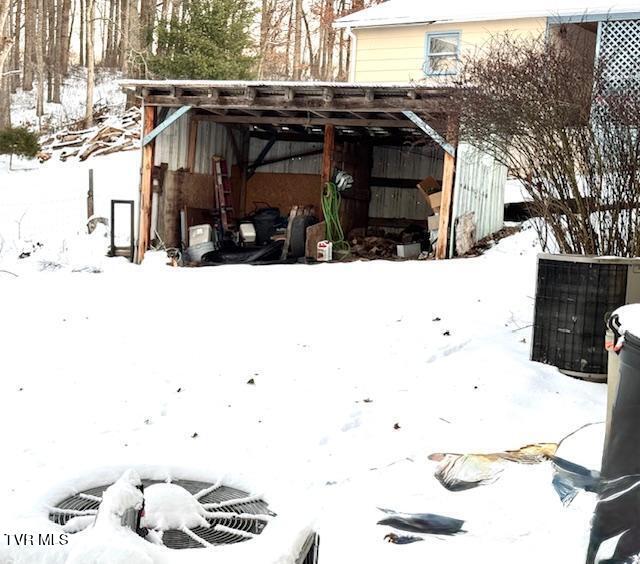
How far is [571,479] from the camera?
2.36 meters

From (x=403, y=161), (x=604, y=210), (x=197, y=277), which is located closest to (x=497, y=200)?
(x=403, y=161)

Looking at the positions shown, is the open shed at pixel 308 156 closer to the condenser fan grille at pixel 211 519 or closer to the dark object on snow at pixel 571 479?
the dark object on snow at pixel 571 479

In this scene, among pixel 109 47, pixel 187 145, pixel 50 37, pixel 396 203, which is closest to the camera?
pixel 187 145

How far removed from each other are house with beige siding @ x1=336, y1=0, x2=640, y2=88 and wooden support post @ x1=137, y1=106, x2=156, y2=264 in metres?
5.34

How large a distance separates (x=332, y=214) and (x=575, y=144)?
697 cm

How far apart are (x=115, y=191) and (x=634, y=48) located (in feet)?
40.1

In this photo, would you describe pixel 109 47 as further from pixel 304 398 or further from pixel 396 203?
pixel 304 398

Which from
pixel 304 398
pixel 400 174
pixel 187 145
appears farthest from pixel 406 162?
pixel 304 398

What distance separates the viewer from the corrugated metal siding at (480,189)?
10906 millimetres

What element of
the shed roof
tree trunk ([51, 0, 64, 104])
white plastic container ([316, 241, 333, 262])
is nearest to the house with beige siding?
the shed roof

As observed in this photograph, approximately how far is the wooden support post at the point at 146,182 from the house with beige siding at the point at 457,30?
534 cm

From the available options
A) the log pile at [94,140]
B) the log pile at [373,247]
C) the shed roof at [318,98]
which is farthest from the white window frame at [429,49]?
the log pile at [94,140]

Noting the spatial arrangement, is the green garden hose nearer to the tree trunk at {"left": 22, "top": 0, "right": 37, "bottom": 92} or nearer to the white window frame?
the white window frame

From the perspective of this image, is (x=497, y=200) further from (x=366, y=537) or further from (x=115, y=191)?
(x=366, y=537)
